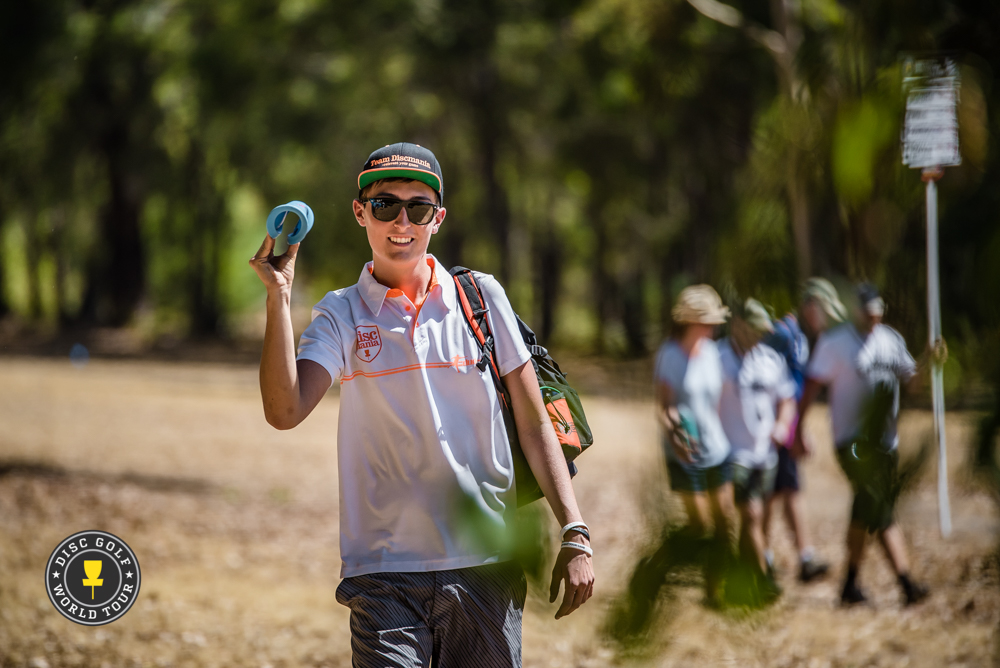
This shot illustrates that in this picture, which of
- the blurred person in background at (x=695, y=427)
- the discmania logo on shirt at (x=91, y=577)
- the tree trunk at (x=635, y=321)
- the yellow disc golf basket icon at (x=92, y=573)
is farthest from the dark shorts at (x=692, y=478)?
the yellow disc golf basket icon at (x=92, y=573)

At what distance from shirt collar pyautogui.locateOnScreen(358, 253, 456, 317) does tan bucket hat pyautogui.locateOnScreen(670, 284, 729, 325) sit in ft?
4.80

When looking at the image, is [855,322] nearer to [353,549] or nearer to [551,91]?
[353,549]

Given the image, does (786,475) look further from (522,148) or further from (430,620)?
(522,148)

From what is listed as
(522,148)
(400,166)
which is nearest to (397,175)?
(400,166)

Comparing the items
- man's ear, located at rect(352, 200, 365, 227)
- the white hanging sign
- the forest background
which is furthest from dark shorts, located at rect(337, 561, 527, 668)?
the white hanging sign

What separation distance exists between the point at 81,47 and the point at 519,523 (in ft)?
32.5

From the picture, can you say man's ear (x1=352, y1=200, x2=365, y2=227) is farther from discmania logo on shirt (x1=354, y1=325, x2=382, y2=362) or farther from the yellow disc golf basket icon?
the yellow disc golf basket icon

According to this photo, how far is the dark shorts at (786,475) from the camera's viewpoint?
7008mm

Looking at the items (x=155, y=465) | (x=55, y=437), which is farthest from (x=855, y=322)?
(x=55, y=437)

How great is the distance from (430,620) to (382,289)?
2.90 feet

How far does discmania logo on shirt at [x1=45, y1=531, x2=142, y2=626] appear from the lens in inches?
150

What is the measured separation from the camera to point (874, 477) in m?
1.04

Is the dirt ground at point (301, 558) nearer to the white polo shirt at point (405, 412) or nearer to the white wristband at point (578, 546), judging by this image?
the white wristband at point (578, 546)

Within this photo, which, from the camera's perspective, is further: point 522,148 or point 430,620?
point 522,148
